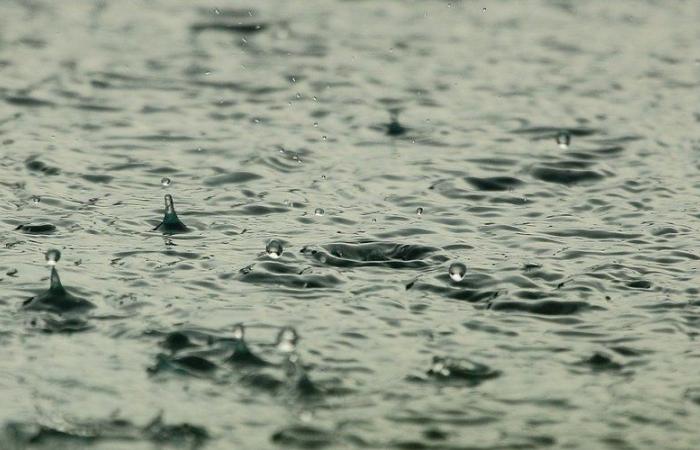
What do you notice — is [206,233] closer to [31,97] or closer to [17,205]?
[17,205]

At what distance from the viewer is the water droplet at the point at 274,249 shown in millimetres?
7500

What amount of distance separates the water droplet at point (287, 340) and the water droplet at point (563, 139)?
4.10 m

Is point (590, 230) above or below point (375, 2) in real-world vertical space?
below

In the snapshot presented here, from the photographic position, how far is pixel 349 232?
795cm

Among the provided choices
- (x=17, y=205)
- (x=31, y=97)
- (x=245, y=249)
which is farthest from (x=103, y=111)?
(x=245, y=249)

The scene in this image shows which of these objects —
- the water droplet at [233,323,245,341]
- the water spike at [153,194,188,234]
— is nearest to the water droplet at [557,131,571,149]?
the water spike at [153,194,188,234]

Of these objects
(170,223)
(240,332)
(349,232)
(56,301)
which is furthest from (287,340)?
(170,223)

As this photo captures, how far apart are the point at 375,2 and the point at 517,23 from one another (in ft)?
5.75

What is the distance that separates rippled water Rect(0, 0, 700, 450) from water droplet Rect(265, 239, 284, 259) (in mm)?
20

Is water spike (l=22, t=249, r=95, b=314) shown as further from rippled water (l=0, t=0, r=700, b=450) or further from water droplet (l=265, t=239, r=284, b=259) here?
water droplet (l=265, t=239, r=284, b=259)

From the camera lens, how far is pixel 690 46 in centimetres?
1311

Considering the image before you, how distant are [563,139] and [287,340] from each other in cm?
439

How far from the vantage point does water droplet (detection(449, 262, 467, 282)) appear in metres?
7.15

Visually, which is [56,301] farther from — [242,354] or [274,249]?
[274,249]
